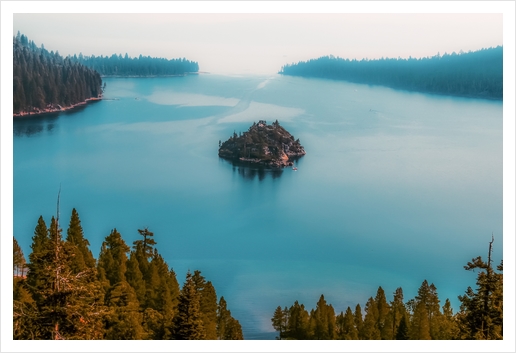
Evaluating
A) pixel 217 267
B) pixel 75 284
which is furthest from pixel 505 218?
pixel 75 284

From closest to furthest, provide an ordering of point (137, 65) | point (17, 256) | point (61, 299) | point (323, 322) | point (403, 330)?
point (61, 299), point (403, 330), point (323, 322), point (17, 256), point (137, 65)

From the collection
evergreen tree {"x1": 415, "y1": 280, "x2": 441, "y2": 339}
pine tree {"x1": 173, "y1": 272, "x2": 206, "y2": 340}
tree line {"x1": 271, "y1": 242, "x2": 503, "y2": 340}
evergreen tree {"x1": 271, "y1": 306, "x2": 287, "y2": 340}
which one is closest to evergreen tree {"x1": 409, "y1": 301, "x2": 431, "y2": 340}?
tree line {"x1": 271, "y1": 242, "x2": 503, "y2": 340}

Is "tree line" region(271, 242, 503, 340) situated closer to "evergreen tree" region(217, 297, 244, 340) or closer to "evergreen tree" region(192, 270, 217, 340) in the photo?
"evergreen tree" region(217, 297, 244, 340)

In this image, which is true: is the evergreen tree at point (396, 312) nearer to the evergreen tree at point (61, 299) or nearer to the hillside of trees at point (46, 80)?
the evergreen tree at point (61, 299)

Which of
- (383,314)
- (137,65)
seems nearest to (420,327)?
(383,314)

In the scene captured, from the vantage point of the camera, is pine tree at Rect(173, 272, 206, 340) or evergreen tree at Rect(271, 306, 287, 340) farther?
evergreen tree at Rect(271, 306, 287, 340)

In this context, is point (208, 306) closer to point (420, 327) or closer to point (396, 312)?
point (396, 312)
